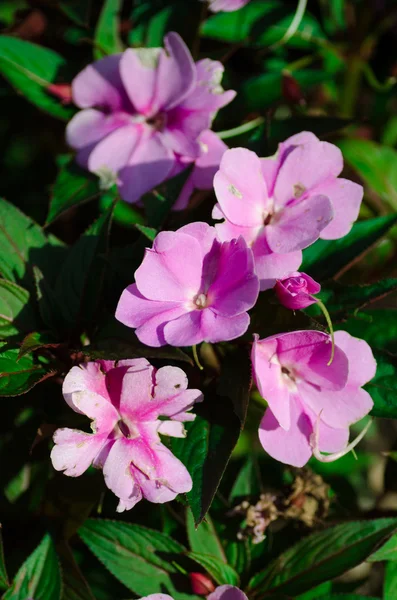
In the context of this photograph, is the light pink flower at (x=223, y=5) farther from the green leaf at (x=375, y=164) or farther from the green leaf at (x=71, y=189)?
the green leaf at (x=375, y=164)

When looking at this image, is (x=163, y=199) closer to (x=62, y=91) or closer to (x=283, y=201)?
(x=283, y=201)

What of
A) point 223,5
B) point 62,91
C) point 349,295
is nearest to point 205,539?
point 349,295

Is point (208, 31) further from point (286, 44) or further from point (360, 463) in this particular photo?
point (360, 463)

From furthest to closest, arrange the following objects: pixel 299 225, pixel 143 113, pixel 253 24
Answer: pixel 253 24
pixel 143 113
pixel 299 225

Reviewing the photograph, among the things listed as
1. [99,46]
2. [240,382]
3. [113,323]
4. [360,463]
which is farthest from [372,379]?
[99,46]

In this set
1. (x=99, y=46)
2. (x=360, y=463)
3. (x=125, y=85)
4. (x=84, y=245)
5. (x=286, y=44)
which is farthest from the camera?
(x=286, y=44)

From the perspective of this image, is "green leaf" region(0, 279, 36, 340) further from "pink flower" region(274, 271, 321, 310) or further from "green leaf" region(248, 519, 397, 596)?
"green leaf" region(248, 519, 397, 596)
